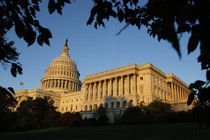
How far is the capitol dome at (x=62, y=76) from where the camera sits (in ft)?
→ 474

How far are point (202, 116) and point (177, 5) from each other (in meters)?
1.83

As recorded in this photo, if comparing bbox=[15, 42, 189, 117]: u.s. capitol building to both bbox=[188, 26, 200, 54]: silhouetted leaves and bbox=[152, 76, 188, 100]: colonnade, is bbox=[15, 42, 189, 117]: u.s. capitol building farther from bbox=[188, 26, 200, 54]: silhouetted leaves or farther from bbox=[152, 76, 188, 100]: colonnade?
bbox=[188, 26, 200, 54]: silhouetted leaves

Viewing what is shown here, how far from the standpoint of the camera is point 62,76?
145375mm

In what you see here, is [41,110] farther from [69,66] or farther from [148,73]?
[69,66]

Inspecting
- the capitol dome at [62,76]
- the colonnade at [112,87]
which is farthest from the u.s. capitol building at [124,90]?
the capitol dome at [62,76]

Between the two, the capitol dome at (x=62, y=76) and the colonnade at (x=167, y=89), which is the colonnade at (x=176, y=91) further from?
the capitol dome at (x=62, y=76)

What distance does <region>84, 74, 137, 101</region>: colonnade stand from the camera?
312 feet

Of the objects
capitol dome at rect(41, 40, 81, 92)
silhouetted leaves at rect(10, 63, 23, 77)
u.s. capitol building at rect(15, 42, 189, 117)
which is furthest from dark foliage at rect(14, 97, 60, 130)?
capitol dome at rect(41, 40, 81, 92)

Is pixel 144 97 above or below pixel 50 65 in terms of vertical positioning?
below

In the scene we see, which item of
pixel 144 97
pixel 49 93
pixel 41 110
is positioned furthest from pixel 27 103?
pixel 49 93

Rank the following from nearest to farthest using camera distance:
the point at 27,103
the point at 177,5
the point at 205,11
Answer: the point at 205,11, the point at 177,5, the point at 27,103

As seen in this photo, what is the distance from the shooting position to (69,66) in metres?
154

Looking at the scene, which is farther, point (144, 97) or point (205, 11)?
point (144, 97)

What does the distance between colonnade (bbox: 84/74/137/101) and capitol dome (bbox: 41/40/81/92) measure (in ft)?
127
